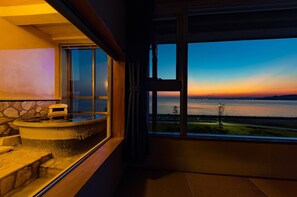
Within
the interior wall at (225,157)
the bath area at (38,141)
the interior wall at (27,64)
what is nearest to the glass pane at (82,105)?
the interior wall at (27,64)

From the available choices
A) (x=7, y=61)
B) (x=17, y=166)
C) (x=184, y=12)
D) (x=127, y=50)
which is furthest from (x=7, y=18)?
(x=184, y=12)

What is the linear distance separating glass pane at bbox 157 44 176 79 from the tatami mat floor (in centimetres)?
143

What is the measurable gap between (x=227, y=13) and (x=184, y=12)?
2.40ft

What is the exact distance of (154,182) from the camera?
1.93 m

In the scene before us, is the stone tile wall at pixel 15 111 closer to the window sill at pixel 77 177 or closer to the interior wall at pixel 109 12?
the window sill at pixel 77 177

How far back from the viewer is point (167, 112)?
2.52 meters

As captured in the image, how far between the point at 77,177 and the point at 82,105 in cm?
290

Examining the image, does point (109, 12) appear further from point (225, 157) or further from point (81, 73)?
point (81, 73)

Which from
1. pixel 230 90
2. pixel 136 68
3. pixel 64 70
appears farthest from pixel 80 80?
pixel 230 90

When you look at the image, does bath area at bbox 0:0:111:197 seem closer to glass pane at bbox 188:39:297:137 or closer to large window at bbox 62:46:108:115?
large window at bbox 62:46:108:115

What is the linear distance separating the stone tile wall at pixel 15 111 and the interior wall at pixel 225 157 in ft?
7.41

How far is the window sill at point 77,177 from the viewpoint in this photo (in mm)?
891

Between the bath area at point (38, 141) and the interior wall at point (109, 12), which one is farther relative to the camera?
the bath area at point (38, 141)

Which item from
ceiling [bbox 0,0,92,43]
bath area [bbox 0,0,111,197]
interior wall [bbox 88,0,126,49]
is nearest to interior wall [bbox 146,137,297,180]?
bath area [bbox 0,0,111,197]
